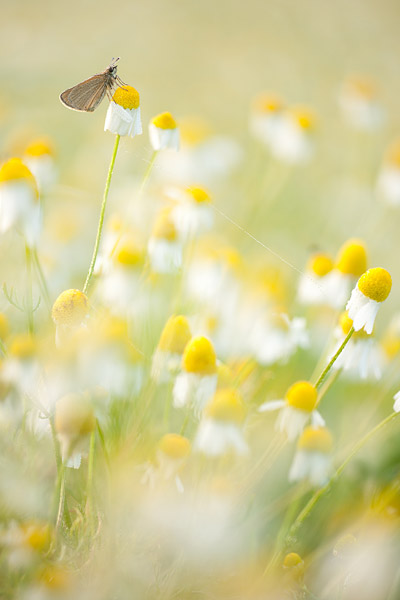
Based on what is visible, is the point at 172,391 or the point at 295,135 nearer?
the point at 172,391

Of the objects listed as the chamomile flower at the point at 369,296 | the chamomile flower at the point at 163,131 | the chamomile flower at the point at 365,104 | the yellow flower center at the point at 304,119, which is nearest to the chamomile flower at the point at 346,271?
the chamomile flower at the point at 369,296

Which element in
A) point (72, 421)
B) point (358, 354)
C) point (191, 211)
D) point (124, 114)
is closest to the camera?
point (72, 421)

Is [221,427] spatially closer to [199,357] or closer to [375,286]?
[199,357]

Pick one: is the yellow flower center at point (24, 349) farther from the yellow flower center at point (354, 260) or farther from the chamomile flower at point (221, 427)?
the yellow flower center at point (354, 260)

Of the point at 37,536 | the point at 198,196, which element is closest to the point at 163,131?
the point at 198,196

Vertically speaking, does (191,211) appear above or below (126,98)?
below

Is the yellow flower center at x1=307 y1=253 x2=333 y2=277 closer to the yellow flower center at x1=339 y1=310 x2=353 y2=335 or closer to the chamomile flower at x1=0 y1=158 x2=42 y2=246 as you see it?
the yellow flower center at x1=339 y1=310 x2=353 y2=335

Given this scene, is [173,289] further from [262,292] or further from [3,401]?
[3,401]

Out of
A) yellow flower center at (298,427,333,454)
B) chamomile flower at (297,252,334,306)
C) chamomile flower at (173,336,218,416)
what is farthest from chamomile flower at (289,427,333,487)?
chamomile flower at (297,252,334,306)
